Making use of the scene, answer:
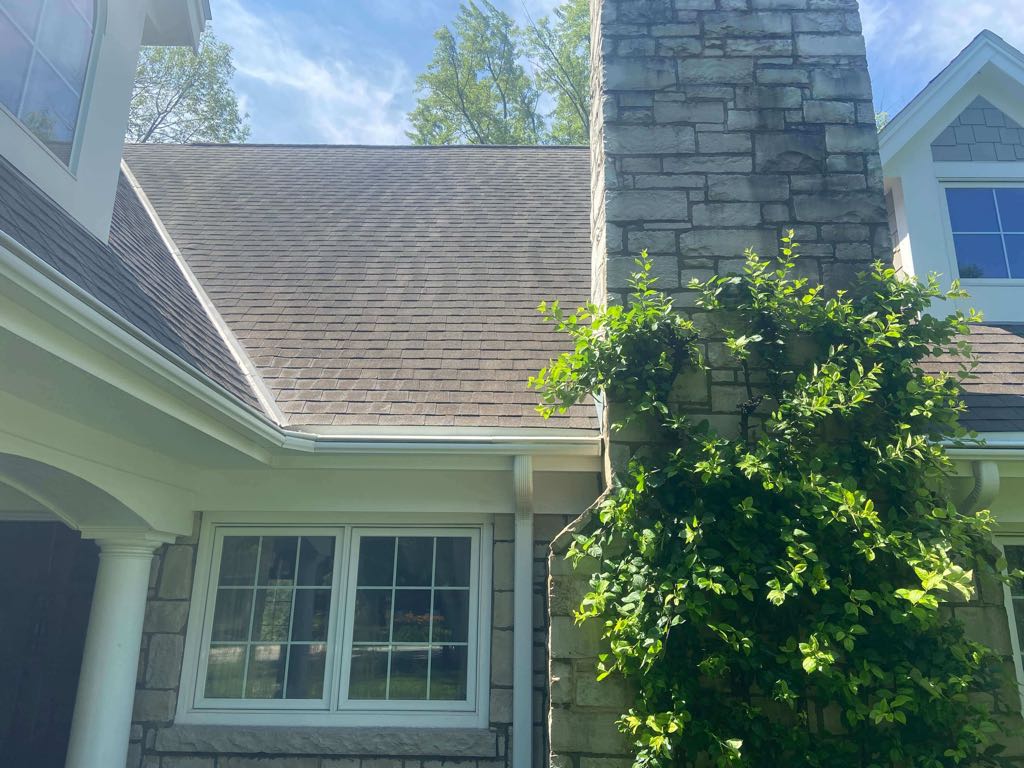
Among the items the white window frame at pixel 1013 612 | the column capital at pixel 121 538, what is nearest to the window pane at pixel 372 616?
the column capital at pixel 121 538

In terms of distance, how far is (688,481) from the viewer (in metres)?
3.43

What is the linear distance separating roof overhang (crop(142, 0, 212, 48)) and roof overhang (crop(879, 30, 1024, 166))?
5.35 m

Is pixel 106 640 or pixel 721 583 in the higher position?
pixel 721 583

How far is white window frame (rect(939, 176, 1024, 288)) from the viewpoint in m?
5.14

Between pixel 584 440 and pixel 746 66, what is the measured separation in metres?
2.48

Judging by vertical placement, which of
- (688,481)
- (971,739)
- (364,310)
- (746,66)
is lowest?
(971,739)

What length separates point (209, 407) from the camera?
3.23 metres

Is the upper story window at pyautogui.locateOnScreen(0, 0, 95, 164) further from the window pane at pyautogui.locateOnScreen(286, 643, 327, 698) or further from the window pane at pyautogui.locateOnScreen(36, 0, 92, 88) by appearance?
the window pane at pyautogui.locateOnScreen(286, 643, 327, 698)

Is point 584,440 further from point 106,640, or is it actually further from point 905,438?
point 106,640

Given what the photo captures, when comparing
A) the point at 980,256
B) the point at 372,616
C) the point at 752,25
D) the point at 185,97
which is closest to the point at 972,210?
the point at 980,256

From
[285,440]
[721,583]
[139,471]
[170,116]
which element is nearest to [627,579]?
[721,583]

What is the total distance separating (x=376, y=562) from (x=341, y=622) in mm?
401

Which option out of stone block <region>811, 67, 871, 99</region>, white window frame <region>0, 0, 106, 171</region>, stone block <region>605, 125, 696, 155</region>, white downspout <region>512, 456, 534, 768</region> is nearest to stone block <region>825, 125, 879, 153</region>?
stone block <region>811, 67, 871, 99</region>

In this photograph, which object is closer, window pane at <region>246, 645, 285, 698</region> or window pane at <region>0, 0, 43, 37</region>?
window pane at <region>0, 0, 43, 37</region>
